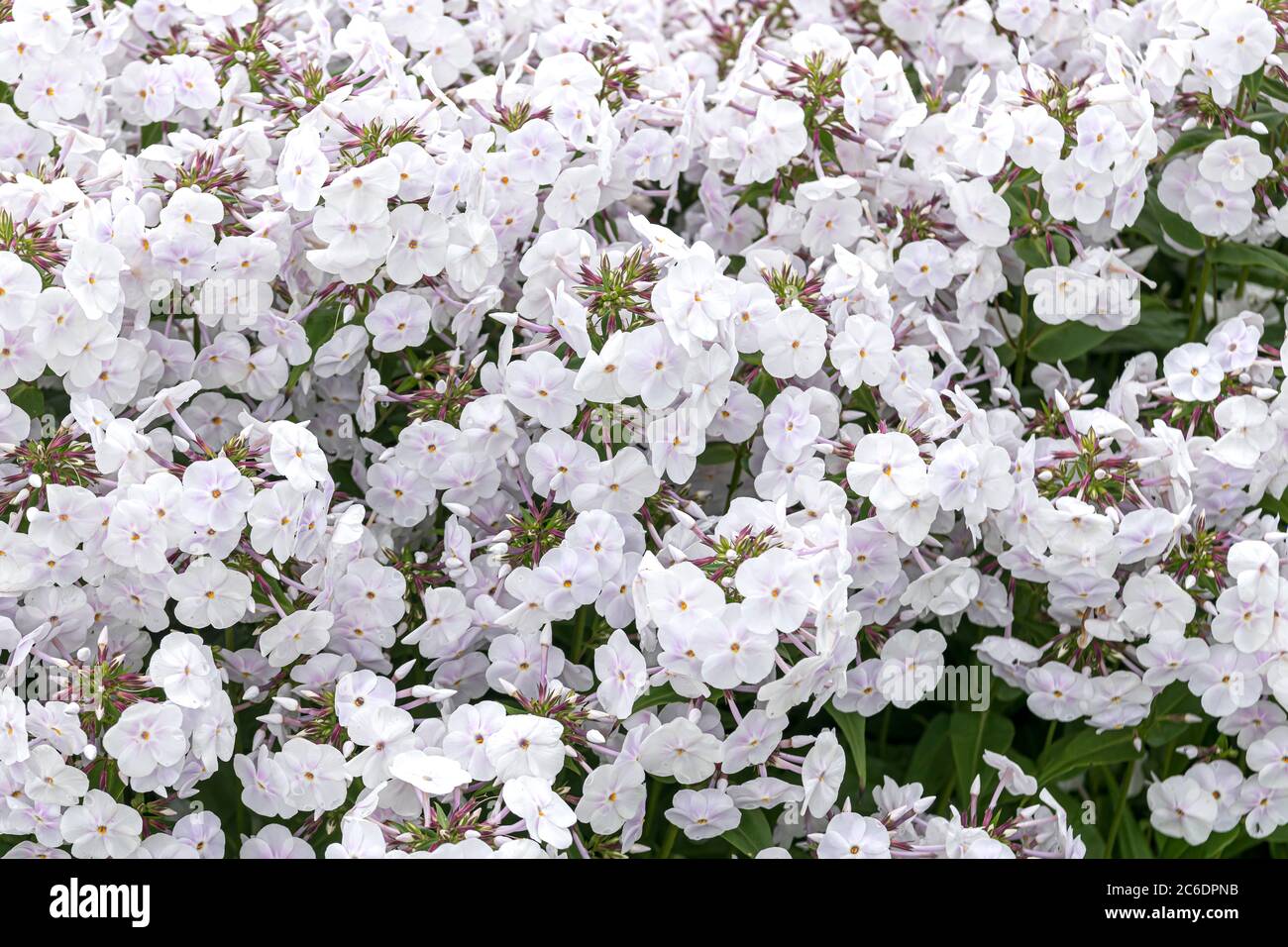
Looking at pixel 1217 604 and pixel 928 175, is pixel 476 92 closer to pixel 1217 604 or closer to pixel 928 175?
pixel 928 175

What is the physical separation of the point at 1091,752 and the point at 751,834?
59 centimetres

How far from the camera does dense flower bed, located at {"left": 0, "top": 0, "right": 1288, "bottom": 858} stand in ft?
6.40

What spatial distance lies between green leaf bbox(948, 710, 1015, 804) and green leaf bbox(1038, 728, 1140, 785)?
0.08 meters

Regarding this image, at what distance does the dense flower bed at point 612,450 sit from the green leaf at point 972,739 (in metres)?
0.01

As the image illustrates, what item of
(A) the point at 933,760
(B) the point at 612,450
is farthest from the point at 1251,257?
(B) the point at 612,450

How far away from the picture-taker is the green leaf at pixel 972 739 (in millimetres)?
2281

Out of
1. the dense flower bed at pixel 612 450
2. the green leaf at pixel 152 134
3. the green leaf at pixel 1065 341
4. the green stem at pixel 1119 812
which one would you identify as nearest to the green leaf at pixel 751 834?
the dense flower bed at pixel 612 450

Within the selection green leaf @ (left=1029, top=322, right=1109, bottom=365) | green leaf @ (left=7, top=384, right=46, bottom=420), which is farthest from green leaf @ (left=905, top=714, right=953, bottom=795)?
green leaf @ (left=7, top=384, right=46, bottom=420)

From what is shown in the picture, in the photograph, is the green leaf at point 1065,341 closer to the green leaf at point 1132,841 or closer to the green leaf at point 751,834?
the green leaf at point 1132,841

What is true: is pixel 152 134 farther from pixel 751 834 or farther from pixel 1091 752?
pixel 1091 752

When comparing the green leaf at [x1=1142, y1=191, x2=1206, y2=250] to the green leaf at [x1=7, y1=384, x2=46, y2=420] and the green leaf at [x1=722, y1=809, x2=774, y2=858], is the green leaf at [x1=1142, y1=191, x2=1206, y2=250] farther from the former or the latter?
the green leaf at [x1=7, y1=384, x2=46, y2=420]

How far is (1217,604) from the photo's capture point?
209 centimetres

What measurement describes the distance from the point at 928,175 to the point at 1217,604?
842mm

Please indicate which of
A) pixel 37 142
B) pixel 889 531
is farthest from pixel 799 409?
pixel 37 142
